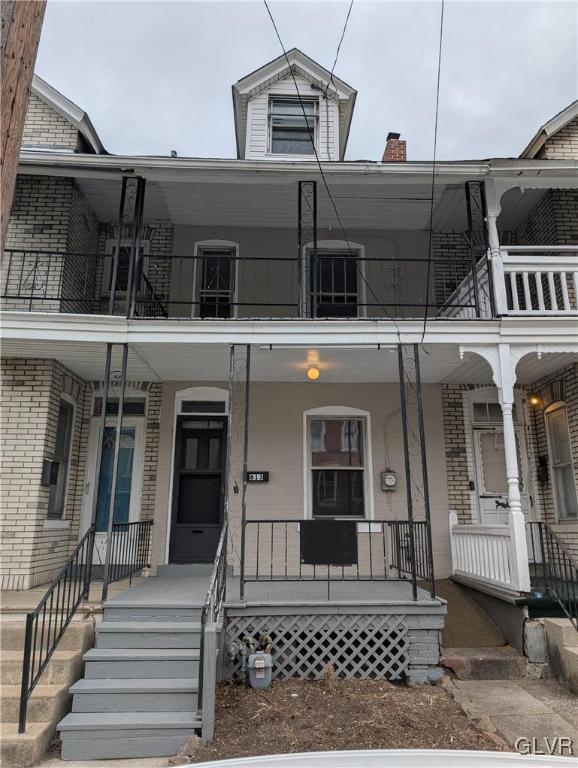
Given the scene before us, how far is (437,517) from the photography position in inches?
337

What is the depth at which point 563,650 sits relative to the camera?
5.79m

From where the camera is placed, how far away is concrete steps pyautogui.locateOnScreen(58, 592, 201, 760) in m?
4.35

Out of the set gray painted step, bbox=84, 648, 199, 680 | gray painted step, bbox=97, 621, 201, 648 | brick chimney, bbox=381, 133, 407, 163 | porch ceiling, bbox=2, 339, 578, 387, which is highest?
brick chimney, bbox=381, 133, 407, 163

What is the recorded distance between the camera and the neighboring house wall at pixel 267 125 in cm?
1010

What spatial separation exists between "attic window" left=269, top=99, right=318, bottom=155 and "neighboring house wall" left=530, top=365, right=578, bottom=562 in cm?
619

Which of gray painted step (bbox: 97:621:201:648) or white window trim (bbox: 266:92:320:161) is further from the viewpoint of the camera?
white window trim (bbox: 266:92:320:161)

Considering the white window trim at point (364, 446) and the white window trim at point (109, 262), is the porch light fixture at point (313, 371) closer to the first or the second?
the white window trim at point (364, 446)

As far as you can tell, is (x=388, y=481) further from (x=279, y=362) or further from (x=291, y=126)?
(x=291, y=126)

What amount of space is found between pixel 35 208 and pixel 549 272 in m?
7.82

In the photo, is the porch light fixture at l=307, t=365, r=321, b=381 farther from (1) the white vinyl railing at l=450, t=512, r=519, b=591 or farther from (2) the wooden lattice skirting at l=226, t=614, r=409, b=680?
(2) the wooden lattice skirting at l=226, t=614, r=409, b=680

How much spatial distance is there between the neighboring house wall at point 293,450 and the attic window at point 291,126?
15.8 ft

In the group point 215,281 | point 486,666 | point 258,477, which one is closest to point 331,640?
point 486,666

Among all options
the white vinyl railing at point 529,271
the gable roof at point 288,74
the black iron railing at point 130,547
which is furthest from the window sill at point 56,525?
the gable roof at point 288,74

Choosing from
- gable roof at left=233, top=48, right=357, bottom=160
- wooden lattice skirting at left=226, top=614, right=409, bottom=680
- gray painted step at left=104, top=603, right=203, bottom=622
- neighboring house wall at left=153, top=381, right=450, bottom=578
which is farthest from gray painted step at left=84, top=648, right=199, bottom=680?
gable roof at left=233, top=48, right=357, bottom=160
